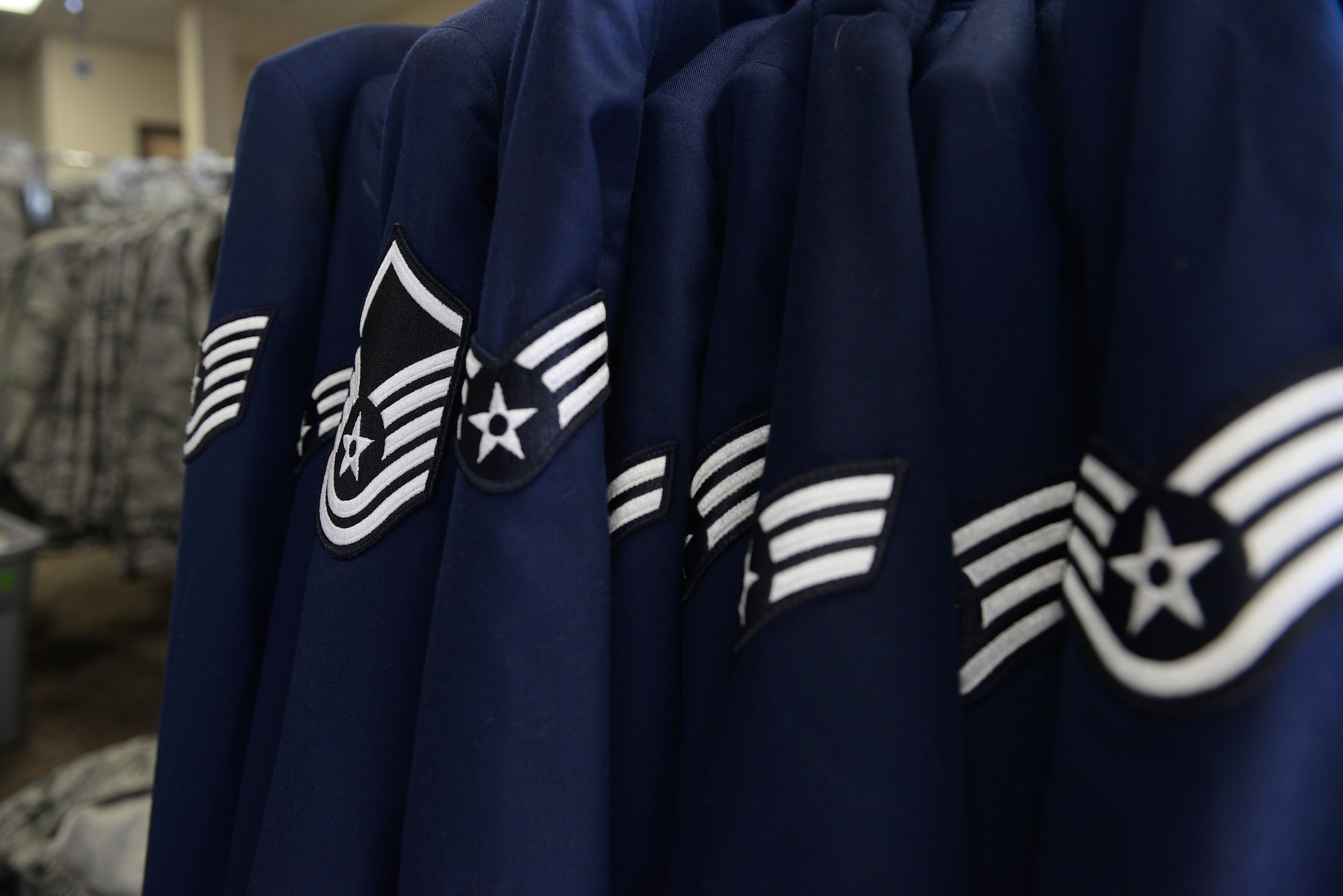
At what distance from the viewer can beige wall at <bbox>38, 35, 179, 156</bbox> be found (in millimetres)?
5484

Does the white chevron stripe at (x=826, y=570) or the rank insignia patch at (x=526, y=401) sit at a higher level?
the rank insignia patch at (x=526, y=401)

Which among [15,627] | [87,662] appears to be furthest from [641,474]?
[87,662]

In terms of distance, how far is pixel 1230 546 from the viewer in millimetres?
251

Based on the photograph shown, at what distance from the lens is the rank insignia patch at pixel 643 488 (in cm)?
36

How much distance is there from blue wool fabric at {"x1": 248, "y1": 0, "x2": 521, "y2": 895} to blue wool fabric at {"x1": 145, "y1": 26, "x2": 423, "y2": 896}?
0.15 m

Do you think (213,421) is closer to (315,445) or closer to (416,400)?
(315,445)

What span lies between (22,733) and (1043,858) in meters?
1.69

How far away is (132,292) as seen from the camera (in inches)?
55.2

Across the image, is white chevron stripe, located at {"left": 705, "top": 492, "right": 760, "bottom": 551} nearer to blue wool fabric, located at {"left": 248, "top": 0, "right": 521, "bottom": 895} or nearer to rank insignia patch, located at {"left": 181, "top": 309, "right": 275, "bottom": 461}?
blue wool fabric, located at {"left": 248, "top": 0, "right": 521, "bottom": 895}

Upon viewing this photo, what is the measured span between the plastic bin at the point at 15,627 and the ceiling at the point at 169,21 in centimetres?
343

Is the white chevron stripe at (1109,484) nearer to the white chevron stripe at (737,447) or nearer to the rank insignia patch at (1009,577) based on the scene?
the rank insignia patch at (1009,577)

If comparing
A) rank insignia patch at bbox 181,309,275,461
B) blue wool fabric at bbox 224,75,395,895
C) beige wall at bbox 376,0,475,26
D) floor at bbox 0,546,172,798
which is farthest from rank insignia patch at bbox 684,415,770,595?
beige wall at bbox 376,0,475,26

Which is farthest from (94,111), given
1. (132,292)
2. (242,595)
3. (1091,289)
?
(1091,289)

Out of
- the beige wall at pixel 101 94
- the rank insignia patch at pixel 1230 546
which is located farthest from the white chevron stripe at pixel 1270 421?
the beige wall at pixel 101 94
